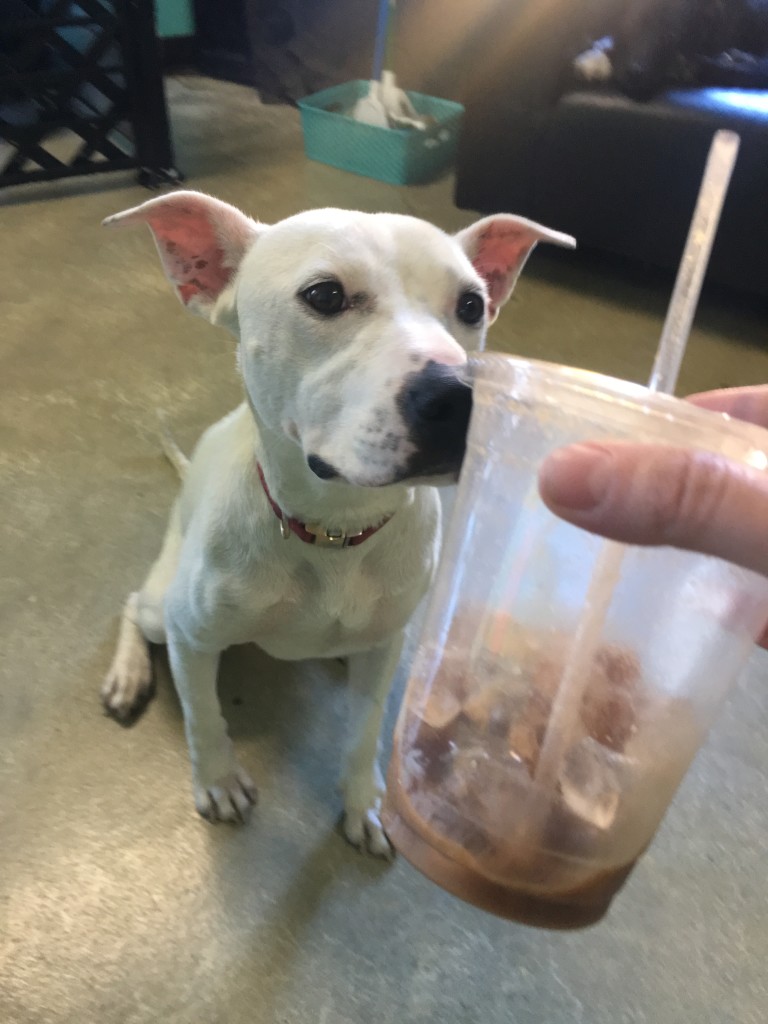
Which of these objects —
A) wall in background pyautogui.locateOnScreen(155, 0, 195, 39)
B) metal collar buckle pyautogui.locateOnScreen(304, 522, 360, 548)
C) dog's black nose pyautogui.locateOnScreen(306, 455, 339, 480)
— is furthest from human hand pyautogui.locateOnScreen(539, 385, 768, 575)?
wall in background pyautogui.locateOnScreen(155, 0, 195, 39)

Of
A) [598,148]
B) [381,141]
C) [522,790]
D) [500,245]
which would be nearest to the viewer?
[522,790]

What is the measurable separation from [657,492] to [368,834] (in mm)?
1228

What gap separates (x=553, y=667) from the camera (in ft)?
2.73

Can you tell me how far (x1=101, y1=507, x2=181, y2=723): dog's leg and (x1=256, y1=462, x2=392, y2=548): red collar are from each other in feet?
1.79

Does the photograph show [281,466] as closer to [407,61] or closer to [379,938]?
[379,938]

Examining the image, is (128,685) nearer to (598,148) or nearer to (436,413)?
(436,413)

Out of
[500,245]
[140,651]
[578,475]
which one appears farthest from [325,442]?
[140,651]

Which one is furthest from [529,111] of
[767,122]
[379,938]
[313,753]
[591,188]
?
[379,938]

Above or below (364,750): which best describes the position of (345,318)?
→ above

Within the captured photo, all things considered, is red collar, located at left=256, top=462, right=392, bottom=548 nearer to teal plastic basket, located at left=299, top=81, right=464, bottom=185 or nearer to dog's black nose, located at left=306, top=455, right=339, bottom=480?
dog's black nose, located at left=306, top=455, right=339, bottom=480

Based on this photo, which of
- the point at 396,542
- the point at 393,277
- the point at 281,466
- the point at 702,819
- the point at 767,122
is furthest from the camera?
the point at 767,122

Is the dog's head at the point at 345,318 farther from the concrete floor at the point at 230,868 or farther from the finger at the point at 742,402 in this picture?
the concrete floor at the point at 230,868

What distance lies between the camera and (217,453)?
5.09 ft

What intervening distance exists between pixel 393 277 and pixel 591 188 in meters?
2.81
